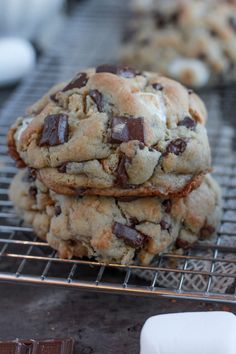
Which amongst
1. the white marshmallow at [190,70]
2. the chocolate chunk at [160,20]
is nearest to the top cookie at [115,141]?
the white marshmallow at [190,70]

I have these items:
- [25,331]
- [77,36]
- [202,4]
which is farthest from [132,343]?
[77,36]

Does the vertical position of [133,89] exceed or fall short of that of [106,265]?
it exceeds it

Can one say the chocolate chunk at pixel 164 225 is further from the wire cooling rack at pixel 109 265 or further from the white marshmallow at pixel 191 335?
the white marshmallow at pixel 191 335

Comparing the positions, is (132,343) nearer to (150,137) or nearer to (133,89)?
(150,137)

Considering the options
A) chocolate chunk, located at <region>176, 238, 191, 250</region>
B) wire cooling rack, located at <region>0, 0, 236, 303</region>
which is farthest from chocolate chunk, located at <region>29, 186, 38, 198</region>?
chocolate chunk, located at <region>176, 238, 191, 250</region>

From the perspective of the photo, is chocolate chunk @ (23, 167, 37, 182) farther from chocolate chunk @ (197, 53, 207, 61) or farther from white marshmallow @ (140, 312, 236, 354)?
chocolate chunk @ (197, 53, 207, 61)

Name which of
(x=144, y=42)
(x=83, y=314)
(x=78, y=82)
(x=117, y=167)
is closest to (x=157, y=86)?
(x=78, y=82)

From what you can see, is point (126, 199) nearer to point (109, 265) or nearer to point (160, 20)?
point (109, 265)
